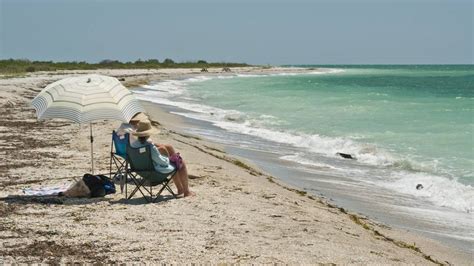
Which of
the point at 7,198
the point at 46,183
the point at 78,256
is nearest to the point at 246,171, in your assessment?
the point at 46,183

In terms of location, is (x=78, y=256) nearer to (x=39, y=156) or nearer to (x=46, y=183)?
(x=46, y=183)

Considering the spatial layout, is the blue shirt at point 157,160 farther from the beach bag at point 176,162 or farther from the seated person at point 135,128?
the seated person at point 135,128

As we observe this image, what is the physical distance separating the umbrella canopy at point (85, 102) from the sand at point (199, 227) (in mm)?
1201

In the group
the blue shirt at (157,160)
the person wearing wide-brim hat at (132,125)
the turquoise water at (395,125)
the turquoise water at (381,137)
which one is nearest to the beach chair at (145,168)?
the blue shirt at (157,160)

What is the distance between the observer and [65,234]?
6613mm

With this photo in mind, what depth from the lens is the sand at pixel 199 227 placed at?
5984 millimetres

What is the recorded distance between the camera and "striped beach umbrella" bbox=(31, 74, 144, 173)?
27.1ft

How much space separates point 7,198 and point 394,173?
26.4ft

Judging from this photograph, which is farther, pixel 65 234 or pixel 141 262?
pixel 65 234

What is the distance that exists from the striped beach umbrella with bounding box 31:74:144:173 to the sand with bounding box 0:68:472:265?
3.93ft

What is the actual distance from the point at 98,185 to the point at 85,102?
3.98ft

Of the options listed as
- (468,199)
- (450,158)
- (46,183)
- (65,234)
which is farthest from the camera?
(450,158)

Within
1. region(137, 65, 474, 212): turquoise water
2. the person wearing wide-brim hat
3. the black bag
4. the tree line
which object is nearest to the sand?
the black bag

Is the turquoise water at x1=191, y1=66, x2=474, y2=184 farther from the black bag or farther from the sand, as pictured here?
the black bag
